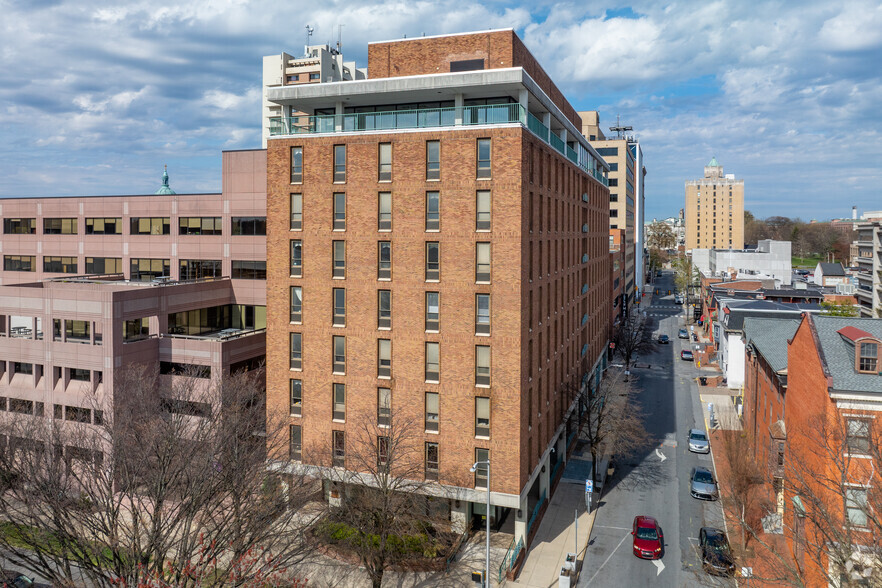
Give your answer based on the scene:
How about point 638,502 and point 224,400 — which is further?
point 638,502

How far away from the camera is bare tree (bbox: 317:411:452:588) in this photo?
103 ft

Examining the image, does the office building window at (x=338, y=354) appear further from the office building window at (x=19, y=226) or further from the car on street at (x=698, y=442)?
the office building window at (x=19, y=226)

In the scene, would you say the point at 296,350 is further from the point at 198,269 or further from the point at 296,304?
the point at 198,269

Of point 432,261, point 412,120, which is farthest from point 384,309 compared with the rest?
point 412,120

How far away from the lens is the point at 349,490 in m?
34.9

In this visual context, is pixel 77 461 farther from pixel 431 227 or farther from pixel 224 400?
pixel 431 227

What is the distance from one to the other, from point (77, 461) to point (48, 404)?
54.0 feet

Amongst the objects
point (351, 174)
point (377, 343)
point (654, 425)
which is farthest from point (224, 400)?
point (654, 425)

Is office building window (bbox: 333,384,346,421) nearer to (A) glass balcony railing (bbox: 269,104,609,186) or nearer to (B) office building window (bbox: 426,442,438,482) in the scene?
(B) office building window (bbox: 426,442,438,482)

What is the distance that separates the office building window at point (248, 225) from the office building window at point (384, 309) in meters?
17.1

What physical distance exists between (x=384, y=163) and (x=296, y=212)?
670 cm

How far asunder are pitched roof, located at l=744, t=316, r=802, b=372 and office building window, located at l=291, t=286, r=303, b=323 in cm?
3120

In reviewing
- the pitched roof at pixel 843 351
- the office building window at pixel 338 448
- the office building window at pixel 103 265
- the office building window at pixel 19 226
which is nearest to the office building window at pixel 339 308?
the office building window at pixel 338 448

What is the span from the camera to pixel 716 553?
31797 mm
